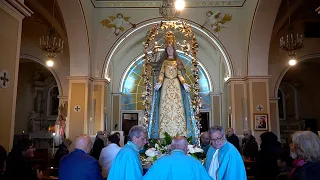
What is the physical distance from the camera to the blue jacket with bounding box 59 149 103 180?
3.64 m

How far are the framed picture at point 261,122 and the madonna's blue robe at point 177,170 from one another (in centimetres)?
951

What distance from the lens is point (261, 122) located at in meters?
11.9

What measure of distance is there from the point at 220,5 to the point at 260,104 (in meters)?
4.47

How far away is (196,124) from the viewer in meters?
7.75

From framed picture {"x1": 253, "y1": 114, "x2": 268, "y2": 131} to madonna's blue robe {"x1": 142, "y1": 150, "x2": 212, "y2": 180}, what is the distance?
31.2 feet

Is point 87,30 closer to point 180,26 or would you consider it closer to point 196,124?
point 180,26

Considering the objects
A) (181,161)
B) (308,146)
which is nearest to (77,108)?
(181,161)

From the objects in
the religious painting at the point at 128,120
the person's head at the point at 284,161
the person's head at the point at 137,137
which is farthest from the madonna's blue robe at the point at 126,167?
the religious painting at the point at 128,120

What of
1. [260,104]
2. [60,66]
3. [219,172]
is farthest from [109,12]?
[219,172]

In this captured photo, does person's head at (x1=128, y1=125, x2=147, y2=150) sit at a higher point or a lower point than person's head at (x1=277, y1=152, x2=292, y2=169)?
higher

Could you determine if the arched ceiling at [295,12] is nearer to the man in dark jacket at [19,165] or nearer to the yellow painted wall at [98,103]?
the yellow painted wall at [98,103]

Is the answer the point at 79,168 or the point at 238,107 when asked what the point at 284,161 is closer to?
the point at 79,168

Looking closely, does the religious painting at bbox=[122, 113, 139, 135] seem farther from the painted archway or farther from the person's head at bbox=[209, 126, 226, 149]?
the person's head at bbox=[209, 126, 226, 149]

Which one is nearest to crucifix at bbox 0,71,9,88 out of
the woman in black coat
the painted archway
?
the woman in black coat
